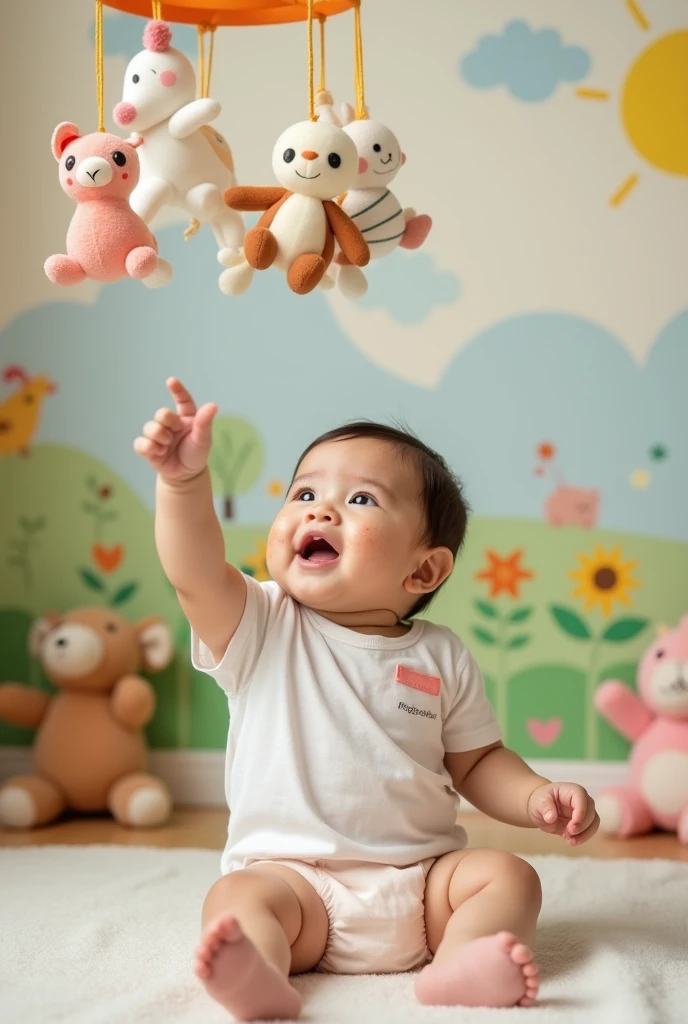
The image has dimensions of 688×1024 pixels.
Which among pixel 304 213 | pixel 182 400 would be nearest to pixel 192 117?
pixel 304 213

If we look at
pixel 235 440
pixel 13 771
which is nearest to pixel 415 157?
pixel 235 440

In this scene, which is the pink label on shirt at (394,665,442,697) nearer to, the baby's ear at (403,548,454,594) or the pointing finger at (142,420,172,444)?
the baby's ear at (403,548,454,594)

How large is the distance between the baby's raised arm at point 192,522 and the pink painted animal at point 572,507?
1.11m

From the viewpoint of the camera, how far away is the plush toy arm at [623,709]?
2.07 m

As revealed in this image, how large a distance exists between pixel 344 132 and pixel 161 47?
214mm

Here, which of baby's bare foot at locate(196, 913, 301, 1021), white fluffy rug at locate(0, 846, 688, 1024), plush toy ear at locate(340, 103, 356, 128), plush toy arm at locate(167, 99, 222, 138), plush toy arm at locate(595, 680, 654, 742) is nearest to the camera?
baby's bare foot at locate(196, 913, 301, 1021)

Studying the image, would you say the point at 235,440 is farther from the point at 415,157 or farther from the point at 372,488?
the point at 372,488

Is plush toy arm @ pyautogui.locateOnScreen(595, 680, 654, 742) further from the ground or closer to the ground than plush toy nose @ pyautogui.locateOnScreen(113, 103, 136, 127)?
closer to the ground

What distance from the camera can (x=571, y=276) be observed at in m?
2.16

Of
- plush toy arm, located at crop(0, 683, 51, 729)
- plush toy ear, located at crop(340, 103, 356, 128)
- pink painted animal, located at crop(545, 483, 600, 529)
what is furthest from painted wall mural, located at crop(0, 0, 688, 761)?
plush toy ear, located at crop(340, 103, 356, 128)

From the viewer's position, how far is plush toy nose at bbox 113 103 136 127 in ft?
3.89

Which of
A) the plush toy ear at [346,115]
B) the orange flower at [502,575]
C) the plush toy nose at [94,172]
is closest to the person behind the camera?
the plush toy nose at [94,172]

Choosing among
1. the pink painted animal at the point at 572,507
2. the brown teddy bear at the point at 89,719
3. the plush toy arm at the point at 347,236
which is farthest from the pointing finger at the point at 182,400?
the pink painted animal at the point at 572,507

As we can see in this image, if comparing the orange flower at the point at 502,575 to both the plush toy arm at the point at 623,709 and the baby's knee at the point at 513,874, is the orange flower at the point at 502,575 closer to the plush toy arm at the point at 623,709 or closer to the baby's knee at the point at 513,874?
the plush toy arm at the point at 623,709
